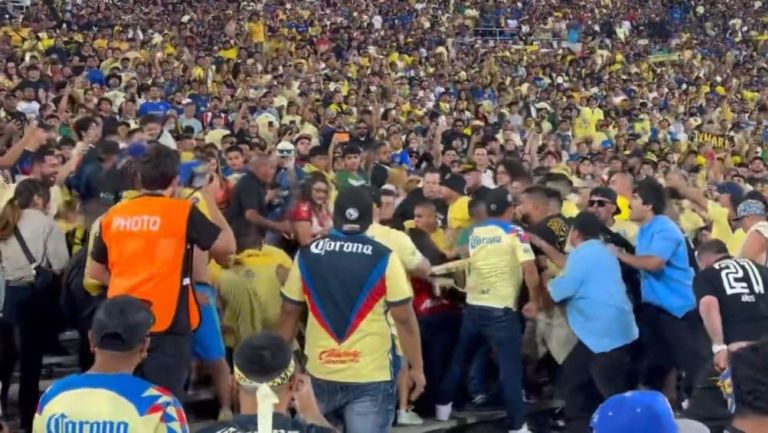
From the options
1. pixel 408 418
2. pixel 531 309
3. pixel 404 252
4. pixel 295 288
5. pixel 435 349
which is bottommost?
pixel 408 418

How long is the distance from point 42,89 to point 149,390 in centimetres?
1097

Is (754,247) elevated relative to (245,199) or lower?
lower

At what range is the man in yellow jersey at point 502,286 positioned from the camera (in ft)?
24.5

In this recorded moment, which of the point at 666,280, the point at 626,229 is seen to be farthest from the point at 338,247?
the point at 626,229

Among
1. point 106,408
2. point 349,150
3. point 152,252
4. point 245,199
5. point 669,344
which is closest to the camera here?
point 106,408

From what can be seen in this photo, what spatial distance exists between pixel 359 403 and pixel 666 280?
9.43 ft

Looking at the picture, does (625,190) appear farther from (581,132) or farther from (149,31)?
(149,31)

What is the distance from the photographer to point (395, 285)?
5344mm

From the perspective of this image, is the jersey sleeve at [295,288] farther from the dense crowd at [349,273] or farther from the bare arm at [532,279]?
the bare arm at [532,279]

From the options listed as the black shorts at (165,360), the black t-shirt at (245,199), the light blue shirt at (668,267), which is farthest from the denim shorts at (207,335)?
the light blue shirt at (668,267)

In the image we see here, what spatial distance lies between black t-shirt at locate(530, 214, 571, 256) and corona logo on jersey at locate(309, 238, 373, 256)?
2762 mm

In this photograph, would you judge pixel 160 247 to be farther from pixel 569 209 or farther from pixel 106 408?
pixel 569 209

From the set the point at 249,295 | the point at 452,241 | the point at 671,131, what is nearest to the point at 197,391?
the point at 249,295

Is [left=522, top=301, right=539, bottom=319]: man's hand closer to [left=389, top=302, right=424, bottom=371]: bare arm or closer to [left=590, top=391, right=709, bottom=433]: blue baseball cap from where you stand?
[left=389, top=302, right=424, bottom=371]: bare arm
